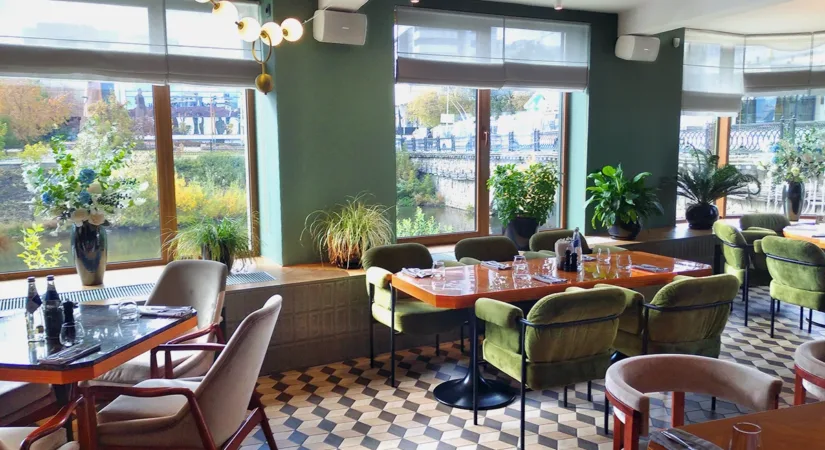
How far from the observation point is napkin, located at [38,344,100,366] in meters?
2.53

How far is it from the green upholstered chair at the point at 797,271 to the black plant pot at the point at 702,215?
1.84 meters

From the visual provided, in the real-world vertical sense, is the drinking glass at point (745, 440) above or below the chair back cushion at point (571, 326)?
above

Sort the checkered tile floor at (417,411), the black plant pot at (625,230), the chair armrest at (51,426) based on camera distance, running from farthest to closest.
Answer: the black plant pot at (625,230) → the checkered tile floor at (417,411) → the chair armrest at (51,426)

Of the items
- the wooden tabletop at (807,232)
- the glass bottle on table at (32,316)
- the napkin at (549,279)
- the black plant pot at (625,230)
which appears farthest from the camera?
the black plant pot at (625,230)

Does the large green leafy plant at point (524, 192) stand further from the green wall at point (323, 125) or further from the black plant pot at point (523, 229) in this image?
the green wall at point (323, 125)

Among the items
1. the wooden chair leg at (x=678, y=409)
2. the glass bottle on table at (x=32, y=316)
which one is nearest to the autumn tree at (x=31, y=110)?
the glass bottle on table at (x=32, y=316)

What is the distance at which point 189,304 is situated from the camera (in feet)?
12.7

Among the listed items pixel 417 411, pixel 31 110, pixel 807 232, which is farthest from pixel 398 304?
pixel 807 232

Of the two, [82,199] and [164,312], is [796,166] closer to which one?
[164,312]

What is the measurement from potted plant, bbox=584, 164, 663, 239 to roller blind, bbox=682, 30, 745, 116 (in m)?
1.53

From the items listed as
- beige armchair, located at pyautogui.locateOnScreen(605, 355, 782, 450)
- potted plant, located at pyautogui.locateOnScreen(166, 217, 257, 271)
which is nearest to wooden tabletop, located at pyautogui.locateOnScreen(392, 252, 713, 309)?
potted plant, located at pyautogui.locateOnScreen(166, 217, 257, 271)

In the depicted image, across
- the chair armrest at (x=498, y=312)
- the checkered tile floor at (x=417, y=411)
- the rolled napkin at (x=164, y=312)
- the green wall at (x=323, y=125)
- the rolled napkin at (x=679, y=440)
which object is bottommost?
the checkered tile floor at (x=417, y=411)

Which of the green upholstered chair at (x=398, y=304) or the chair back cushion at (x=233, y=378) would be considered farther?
the green upholstered chair at (x=398, y=304)

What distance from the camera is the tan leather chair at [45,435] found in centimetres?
235
